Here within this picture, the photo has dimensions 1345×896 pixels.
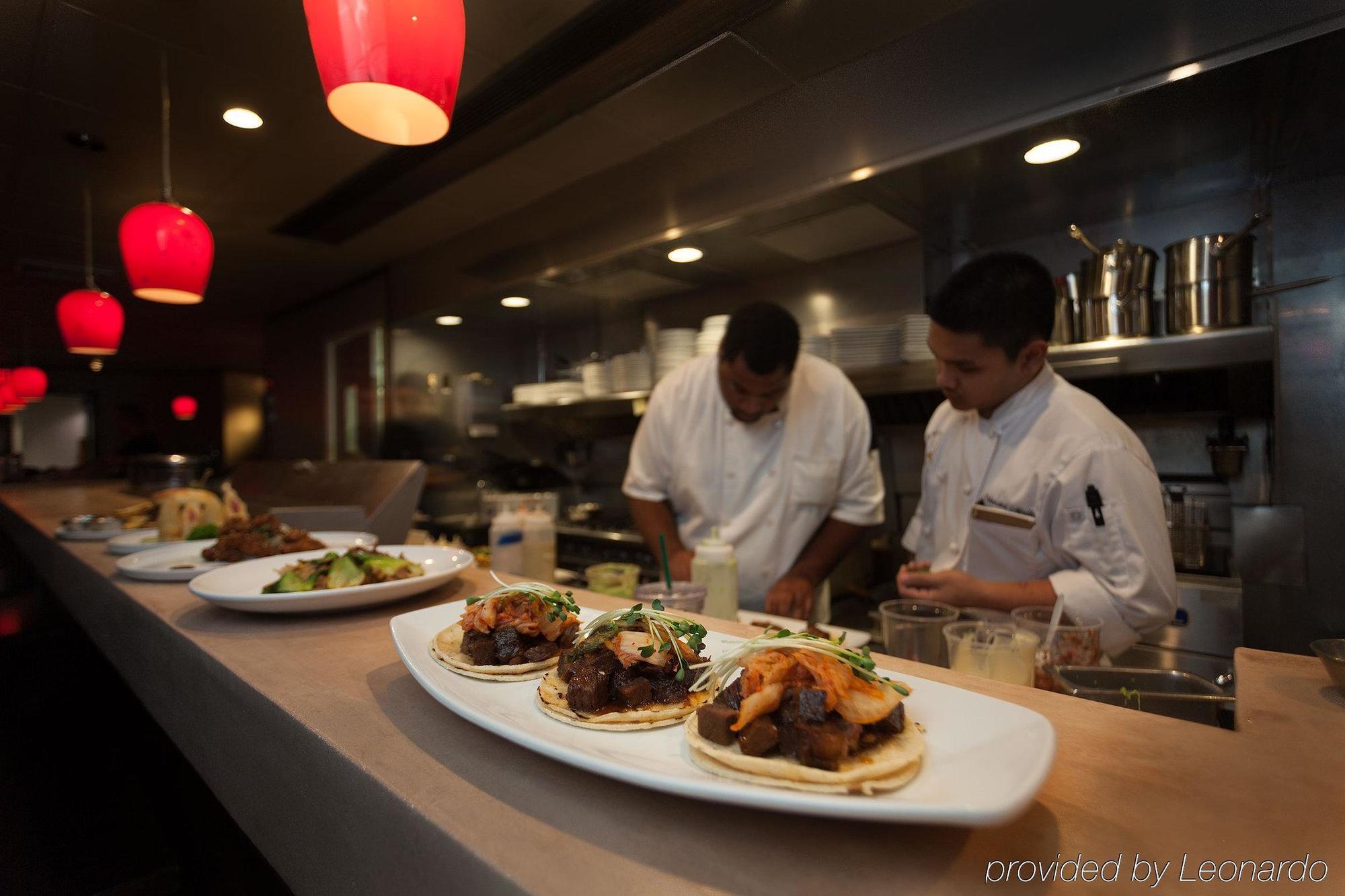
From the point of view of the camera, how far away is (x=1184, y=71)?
1.97m

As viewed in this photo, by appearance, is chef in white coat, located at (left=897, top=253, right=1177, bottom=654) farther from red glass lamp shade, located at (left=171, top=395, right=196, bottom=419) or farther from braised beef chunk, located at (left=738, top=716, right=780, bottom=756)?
red glass lamp shade, located at (left=171, top=395, right=196, bottom=419)

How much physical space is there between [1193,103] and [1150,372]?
0.94 meters

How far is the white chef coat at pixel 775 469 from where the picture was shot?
2764 millimetres

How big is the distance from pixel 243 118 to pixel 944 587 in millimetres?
4194

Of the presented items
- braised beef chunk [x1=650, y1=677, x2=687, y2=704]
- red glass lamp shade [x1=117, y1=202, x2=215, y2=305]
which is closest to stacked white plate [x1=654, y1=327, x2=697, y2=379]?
red glass lamp shade [x1=117, y1=202, x2=215, y2=305]

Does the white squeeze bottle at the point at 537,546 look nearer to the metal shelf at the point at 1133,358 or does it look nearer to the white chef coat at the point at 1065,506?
the white chef coat at the point at 1065,506

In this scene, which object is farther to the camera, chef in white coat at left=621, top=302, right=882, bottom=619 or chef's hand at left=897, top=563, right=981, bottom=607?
chef in white coat at left=621, top=302, right=882, bottom=619

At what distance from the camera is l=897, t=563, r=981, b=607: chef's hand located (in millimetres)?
1751

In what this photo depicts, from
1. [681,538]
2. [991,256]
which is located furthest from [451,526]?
[991,256]

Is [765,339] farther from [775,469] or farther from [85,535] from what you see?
[85,535]

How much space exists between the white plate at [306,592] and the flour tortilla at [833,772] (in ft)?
2.23

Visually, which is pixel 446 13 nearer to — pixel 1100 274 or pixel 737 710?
pixel 737 710

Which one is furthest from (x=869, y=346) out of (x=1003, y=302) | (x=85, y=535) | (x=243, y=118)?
(x=243, y=118)

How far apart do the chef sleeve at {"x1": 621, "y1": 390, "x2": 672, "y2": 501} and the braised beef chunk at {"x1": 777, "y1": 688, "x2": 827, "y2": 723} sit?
2300 millimetres
